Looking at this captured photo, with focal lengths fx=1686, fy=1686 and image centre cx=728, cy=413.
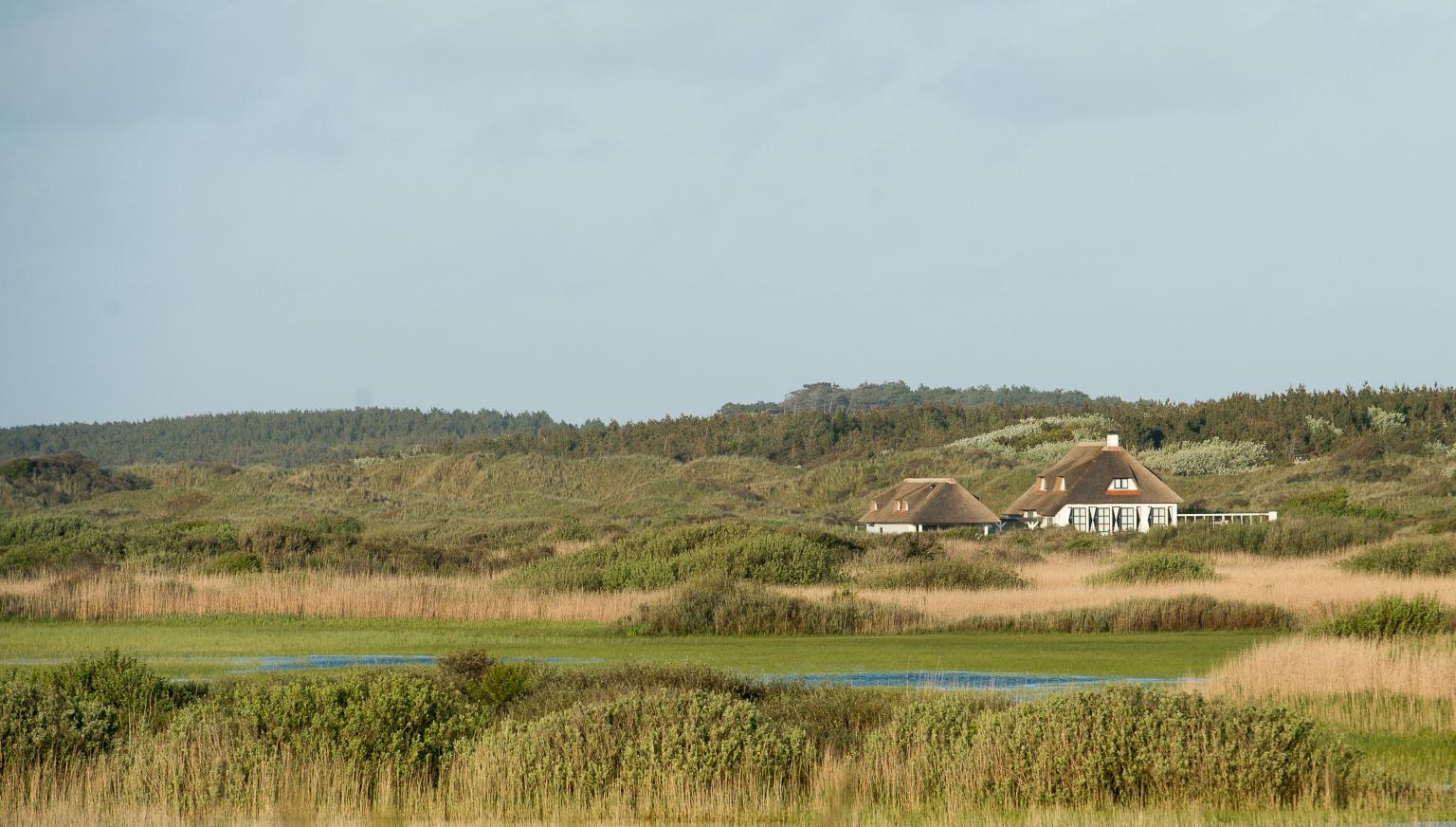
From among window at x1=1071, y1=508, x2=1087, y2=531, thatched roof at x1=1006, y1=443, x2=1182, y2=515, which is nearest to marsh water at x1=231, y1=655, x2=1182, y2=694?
thatched roof at x1=1006, y1=443, x2=1182, y2=515

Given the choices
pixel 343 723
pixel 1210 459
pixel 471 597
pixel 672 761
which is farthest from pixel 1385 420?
pixel 343 723

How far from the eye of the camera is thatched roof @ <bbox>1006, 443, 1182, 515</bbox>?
69.1 metres

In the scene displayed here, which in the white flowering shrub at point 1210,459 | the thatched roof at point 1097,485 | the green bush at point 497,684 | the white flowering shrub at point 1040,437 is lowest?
the green bush at point 497,684

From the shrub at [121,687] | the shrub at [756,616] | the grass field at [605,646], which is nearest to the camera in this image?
the shrub at [121,687]

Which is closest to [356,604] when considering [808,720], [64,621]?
[64,621]

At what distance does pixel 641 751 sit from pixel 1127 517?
5845cm

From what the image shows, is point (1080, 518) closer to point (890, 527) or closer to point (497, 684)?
point (890, 527)

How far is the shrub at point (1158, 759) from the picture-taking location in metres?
13.0

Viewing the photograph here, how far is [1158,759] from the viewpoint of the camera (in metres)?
13.1

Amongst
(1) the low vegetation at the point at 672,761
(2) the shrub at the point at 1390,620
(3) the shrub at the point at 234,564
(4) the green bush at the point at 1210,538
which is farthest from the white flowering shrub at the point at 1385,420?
(1) the low vegetation at the point at 672,761

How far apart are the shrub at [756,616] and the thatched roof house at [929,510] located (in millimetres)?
36040

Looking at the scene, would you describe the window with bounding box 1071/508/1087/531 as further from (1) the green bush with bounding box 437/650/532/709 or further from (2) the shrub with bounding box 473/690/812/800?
(2) the shrub with bounding box 473/690/812/800

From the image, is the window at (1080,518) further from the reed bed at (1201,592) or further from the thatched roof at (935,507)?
the reed bed at (1201,592)

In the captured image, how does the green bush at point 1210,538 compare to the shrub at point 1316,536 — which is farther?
the green bush at point 1210,538
